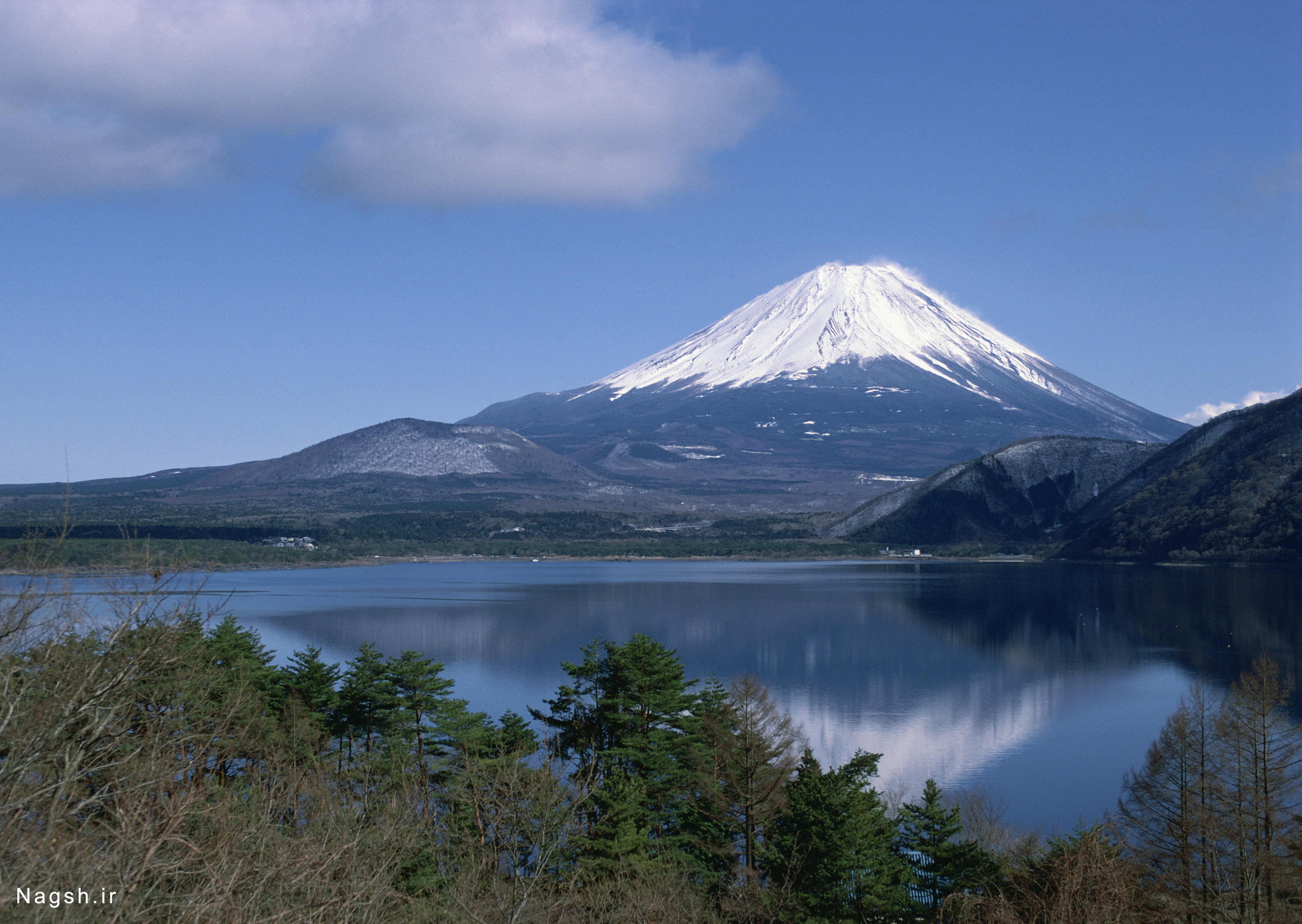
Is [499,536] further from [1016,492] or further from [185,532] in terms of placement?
[1016,492]

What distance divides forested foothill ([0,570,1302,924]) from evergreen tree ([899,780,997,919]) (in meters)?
0.03

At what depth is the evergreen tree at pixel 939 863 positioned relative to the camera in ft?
34.1

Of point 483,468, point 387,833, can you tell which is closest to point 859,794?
point 387,833

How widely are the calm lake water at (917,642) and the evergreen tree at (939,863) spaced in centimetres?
500

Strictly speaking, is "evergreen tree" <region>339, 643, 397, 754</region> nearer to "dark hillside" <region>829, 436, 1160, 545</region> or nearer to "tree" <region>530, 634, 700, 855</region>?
"tree" <region>530, 634, 700, 855</region>

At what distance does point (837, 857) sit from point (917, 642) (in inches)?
997

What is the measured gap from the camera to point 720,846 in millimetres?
11516

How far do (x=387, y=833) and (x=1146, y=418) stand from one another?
203 metres

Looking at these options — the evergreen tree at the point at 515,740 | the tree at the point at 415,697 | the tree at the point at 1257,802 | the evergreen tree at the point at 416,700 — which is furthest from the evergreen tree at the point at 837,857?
the tree at the point at 415,697

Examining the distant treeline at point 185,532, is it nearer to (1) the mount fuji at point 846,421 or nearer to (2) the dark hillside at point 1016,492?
(2) the dark hillside at point 1016,492

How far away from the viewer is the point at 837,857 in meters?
10.2

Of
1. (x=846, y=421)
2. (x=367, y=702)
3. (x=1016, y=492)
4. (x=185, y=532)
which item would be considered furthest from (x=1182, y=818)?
(x=846, y=421)

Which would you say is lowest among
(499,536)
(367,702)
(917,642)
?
(917,642)

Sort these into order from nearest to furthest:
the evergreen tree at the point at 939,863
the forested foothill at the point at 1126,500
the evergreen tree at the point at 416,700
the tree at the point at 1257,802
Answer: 1. the evergreen tree at the point at 939,863
2. the tree at the point at 1257,802
3. the evergreen tree at the point at 416,700
4. the forested foothill at the point at 1126,500
